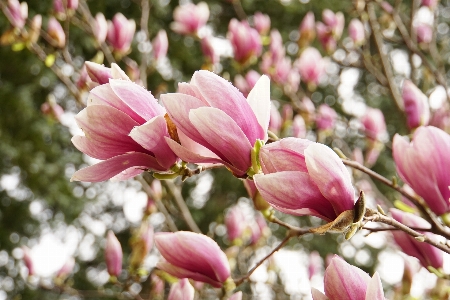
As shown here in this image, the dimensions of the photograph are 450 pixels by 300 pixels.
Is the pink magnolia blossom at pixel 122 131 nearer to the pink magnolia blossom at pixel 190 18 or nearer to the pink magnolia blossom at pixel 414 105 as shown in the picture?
the pink magnolia blossom at pixel 414 105

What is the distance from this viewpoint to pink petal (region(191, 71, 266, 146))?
378 mm

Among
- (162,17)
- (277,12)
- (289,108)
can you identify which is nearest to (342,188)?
(289,108)

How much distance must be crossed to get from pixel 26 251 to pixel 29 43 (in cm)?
72

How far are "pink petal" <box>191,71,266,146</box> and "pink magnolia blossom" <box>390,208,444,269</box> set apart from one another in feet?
0.87

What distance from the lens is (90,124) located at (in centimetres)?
40

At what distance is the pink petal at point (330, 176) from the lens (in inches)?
13.1

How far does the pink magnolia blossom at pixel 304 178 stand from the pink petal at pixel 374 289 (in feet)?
0.19

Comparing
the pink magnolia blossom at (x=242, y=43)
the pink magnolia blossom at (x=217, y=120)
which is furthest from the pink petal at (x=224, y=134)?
the pink magnolia blossom at (x=242, y=43)

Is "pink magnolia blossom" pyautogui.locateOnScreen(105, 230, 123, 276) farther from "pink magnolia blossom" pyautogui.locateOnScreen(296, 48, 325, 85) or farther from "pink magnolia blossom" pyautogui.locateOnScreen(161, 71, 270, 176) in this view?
"pink magnolia blossom" pyautogui.locateOnScreen(296, 48, 325, 85)

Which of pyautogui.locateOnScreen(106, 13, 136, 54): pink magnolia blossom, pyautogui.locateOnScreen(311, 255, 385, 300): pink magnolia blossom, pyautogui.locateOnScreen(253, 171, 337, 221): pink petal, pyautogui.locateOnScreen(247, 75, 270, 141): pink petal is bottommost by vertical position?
pyautogui.locateOnScreen(106, 13, 136, 54): pink magnolia blossom

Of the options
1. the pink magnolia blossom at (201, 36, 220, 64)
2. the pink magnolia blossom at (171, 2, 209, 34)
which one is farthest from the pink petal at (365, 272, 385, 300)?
the pink magnolia blossom at (171, 2, 209, 34)

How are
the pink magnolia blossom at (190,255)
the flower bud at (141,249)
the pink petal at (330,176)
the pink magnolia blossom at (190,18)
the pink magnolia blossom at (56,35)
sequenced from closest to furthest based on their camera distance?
the pink petal at (330,176) → the pink magnolia blossom at (190,255) → the flower bud at (141,249) → the pink magnolia blossom at (56,35) → the pink magnolia blossom at (190,18)

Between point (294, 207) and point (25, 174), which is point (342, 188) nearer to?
point (294, 207)

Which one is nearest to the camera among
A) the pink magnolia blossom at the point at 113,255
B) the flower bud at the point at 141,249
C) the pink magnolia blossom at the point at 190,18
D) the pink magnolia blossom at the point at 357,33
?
the pink magnolia blossom at the point at 113,255
